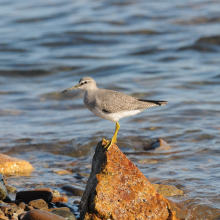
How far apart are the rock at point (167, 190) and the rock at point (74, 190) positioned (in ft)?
4.18

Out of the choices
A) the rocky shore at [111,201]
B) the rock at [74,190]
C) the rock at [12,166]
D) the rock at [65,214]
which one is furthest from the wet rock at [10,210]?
the rock at [12,166]

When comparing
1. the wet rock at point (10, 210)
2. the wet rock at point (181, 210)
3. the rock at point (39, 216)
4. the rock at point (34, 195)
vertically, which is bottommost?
the wet rock at point (181, 210)

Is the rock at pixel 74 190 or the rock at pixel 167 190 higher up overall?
the rock at pixel 74 190

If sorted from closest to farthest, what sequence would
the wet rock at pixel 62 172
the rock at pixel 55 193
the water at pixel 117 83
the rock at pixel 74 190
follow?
the rock at pixel 55 193, the rock at pixel 74 190, the wet rock at pixel 62 172, the water at pixel 117 83

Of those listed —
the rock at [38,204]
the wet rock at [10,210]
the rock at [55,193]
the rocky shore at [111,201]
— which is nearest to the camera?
the rocky shore at [111,201]

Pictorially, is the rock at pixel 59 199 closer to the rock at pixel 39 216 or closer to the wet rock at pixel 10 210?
the wet rock at pixel 10 210

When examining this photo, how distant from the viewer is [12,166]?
7.24 m

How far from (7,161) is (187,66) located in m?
9.46

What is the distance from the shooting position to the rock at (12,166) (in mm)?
7160

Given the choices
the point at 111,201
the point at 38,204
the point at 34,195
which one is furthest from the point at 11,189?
the point at 111,201

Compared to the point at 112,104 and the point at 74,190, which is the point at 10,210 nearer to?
the point at 74,190

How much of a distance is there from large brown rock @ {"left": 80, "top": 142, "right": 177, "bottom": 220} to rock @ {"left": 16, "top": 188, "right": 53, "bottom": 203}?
30.1 inches

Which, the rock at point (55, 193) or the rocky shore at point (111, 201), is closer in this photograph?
the rocky shore at point (111, 201)

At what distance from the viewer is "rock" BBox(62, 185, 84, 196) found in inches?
252
